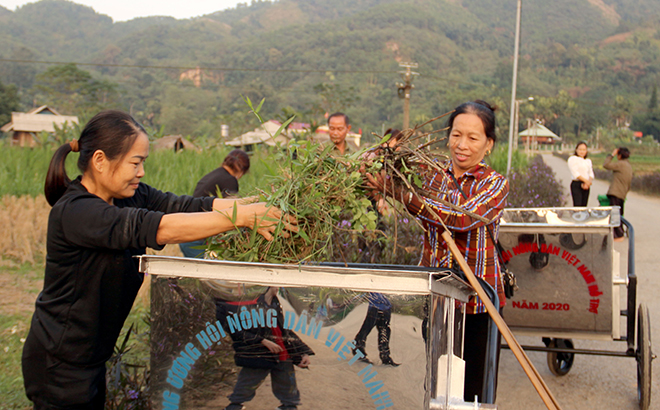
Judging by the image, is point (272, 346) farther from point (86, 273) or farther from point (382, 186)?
point (382, 186)

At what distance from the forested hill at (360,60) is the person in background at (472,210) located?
35.0m

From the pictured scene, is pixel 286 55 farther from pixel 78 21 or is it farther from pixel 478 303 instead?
pixel 478 303

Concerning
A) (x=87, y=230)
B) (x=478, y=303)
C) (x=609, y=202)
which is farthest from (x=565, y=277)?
(x=609, y=202)

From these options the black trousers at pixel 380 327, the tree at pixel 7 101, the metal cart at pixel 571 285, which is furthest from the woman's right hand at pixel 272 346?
the tree at pixel 7 101

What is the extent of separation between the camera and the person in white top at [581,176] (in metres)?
9.71

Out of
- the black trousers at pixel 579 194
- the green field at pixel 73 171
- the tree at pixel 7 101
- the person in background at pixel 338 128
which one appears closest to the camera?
the person in background at pixel 338 128

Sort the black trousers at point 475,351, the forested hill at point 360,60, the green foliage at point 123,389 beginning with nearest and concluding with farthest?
the black trousers at point 475,351
the green foliage at point 123,389
the forested hill at point 360,60

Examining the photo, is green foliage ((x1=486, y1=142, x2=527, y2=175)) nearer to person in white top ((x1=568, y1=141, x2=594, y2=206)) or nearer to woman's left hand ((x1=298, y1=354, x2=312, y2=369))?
person in white top ((x1=568, y1=141, x2=594, y2=206))

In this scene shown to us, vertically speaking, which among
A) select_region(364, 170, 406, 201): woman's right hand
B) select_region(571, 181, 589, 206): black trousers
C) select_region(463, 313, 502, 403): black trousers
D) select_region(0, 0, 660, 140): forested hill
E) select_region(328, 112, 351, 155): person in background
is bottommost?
select_region(463, 313, 502, 403): black trousers

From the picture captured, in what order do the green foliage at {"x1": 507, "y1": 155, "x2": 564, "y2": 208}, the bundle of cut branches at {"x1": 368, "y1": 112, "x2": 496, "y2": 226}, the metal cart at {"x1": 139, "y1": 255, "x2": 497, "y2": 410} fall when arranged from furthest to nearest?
the green foliage at {"x1": 507, "y1": 155, "x2": 564, "y2": 208} < the bundle of cut branches at {"x1": 368, "y1": 112, "x2": 496, "y2": 226} < the metal cart at {"x1": 139, "y1": 255, "x2": 497, "y2": 410}

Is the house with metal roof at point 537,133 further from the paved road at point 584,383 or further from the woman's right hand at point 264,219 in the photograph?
the woman's right hand at point 264,219

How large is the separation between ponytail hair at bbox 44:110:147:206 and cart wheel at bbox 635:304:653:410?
3.21 m

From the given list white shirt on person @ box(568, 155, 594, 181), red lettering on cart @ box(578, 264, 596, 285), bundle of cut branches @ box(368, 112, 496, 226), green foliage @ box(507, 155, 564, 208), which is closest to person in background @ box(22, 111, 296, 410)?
bundle of cut branches @ box(368, 112, 496, 226)

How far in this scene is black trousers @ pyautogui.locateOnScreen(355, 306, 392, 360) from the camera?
4.96ft
